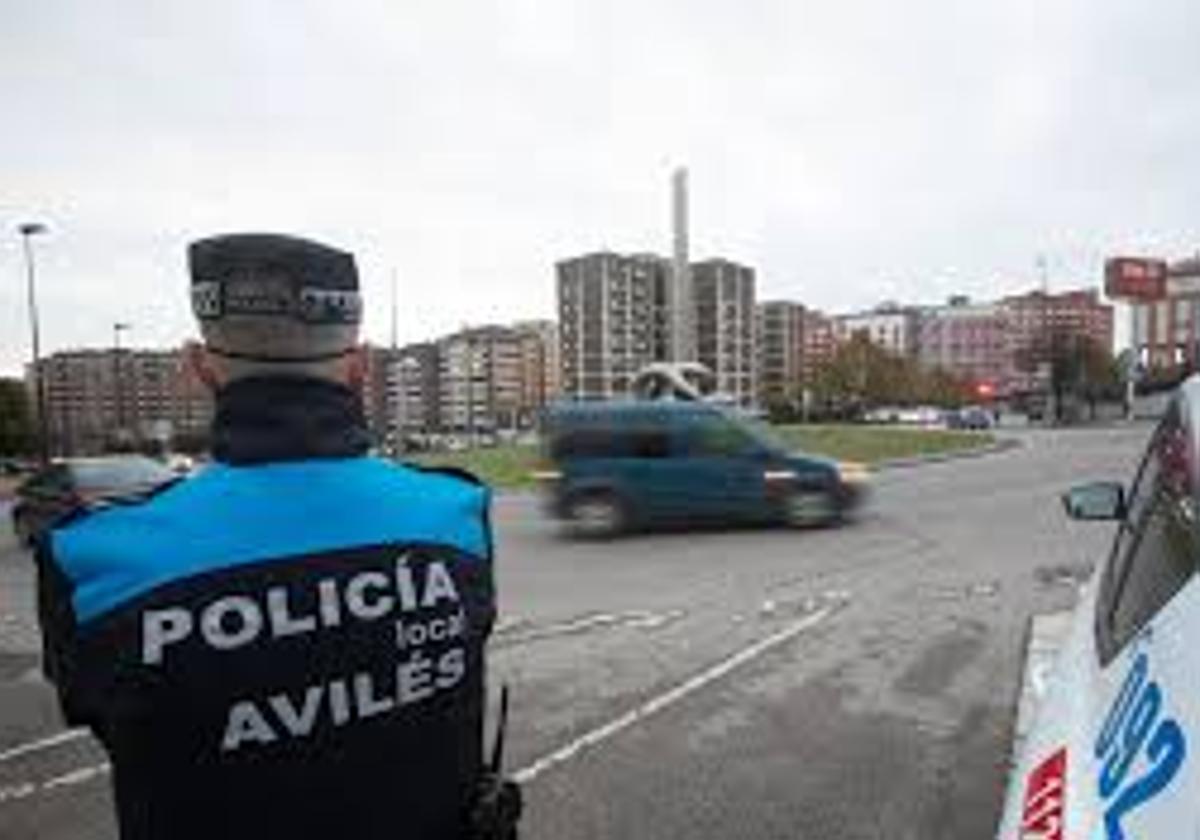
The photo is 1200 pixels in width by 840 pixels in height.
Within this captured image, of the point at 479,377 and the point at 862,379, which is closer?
the point at 862,379

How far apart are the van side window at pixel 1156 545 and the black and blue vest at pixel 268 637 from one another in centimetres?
118

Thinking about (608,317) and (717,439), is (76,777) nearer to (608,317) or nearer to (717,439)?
(717,439)

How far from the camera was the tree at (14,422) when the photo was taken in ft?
267

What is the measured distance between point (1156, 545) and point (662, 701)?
5.26m

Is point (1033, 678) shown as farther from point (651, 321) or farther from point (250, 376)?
point (651, 321)

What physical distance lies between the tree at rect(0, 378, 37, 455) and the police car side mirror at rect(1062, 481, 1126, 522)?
83.6 metres

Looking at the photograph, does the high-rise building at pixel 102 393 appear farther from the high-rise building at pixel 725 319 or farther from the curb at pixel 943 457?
the curb at pixel 943 457

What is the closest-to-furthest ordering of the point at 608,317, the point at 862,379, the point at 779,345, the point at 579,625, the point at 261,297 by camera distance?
the point at 261,297 → the point at 579,625 → the point at 608,317 → the point at 862,379 → the point at 779,345

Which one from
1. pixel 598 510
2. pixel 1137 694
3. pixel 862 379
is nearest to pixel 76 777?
pixel 1137 694

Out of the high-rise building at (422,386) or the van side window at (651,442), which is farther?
the high-rise building at (422,386)

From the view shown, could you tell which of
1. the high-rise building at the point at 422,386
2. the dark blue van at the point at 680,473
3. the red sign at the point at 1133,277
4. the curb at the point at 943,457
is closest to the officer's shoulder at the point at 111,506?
the dark blue van at the point at 680,473

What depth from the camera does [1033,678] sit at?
7.23 metres

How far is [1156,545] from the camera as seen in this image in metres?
2.63

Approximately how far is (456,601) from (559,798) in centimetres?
377
